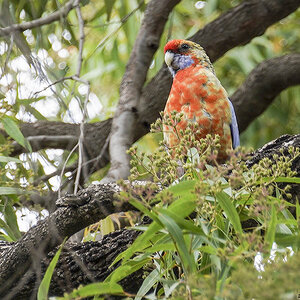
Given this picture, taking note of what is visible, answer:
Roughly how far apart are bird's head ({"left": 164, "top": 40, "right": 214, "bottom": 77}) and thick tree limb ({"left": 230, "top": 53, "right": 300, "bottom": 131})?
1.28 ft

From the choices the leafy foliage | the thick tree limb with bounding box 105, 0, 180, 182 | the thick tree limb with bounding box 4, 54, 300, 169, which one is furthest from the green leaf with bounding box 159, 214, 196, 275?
the thick tree limb with bounding box 4, 54, 300, 169

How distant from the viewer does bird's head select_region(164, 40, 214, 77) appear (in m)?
2.77

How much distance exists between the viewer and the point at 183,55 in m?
2.80

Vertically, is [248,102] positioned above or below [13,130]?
below

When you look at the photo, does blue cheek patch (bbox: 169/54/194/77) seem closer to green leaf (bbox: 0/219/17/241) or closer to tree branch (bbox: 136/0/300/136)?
tree branch (bbox: 136/0/300/136)

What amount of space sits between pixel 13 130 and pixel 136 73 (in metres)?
1.12

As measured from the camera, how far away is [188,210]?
45.8 inches

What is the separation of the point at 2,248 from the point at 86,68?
255cm

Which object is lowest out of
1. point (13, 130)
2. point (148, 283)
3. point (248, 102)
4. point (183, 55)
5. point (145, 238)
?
point (248, 102)

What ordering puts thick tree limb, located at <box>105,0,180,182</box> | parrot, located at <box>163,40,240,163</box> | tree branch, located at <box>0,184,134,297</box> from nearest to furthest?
tree branch, located at <box>0,184,134,297</box> < parrot, located at <box>163,40,240,163</box> < thick tree limb, located at <box>105,0,180,182</box>

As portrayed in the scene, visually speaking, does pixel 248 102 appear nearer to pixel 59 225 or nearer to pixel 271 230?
pixel 59 225

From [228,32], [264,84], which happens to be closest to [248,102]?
[264,84]

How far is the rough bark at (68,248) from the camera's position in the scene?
5.11 ft

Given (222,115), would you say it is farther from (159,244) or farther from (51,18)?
(159,244)
